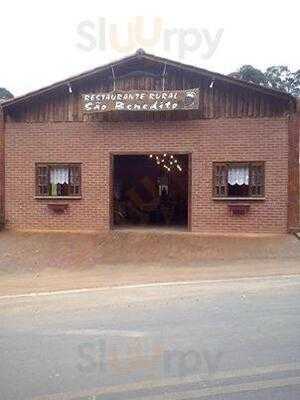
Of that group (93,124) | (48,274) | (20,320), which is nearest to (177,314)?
(20,320)

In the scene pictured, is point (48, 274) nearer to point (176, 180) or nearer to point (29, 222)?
point (29, 222)

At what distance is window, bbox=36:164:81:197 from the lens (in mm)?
17797

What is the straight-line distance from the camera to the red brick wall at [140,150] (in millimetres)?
16922

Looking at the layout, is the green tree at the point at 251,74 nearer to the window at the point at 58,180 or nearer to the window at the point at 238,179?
the window at the point at 238,179

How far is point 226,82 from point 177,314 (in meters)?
10.9

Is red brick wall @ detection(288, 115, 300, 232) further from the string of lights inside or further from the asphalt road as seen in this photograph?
the asphalt road

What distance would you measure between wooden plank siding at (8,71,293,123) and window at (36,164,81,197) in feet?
5.02

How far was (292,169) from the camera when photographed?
1681cm

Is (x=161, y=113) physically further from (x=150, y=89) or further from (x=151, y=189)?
(x=151, y=189)

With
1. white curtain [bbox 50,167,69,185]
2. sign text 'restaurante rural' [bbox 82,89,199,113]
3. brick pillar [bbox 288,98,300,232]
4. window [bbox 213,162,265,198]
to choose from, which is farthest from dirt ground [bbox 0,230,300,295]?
sign text 'restaurante rural' [bbox 82,89,199,113]

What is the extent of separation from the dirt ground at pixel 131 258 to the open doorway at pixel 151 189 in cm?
429

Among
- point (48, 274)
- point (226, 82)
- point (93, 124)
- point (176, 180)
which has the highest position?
point (226, 82)

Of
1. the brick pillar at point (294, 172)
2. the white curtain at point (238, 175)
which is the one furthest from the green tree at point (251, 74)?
the white curtain at point (238, 175)

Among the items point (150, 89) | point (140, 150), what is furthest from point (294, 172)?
point (150, 89)
